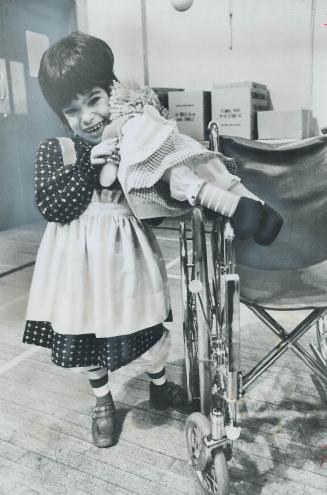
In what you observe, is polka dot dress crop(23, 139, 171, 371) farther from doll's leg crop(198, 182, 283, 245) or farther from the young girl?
doll's leg crop(198, 182, 283, 245)

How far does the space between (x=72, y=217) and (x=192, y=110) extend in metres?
2.58

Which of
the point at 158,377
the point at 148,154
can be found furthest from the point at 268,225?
the point at 158,377

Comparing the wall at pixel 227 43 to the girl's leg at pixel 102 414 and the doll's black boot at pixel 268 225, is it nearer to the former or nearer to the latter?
the girl's leg at pixel 102 414

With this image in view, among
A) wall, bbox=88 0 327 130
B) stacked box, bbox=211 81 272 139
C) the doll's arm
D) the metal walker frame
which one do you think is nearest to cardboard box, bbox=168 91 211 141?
stacked box, bbox=211 81 272 139

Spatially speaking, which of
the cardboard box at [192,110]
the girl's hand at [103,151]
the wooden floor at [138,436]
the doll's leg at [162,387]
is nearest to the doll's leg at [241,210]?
the girl's hand at [103,151]

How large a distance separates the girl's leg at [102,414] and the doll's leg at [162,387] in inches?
5.5

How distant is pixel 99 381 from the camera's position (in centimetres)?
143

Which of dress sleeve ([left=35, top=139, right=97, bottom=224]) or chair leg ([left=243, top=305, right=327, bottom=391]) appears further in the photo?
chair leg ([left=243, top=305, right=327, bottom=391])

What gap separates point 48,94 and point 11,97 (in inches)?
134

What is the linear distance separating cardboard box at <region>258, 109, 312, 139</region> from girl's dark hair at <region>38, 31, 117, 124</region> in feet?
7.72

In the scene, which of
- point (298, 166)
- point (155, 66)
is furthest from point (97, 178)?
point (155, 66)

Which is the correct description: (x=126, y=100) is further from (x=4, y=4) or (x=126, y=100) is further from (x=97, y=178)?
(x=4, y=4)

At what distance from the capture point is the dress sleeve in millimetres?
1131

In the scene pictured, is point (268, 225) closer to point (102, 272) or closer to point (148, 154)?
point (148, 154)
